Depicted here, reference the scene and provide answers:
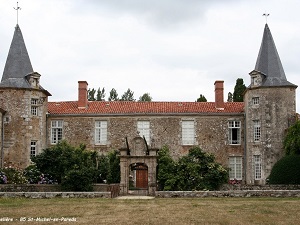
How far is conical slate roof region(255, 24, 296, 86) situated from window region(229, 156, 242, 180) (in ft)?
17.8

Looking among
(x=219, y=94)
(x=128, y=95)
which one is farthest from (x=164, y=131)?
(x=128, y=95)

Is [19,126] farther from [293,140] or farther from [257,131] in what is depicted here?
[293,140]

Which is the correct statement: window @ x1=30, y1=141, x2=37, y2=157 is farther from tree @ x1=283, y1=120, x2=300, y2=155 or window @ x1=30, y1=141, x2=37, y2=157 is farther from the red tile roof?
tree @ x1=283, y1=120, x2=300, y2=155

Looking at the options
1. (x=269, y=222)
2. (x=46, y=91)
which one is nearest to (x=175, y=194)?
(x=269, y=222)

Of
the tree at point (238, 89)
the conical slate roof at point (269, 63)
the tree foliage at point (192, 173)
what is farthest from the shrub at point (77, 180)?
the tree at point (238, 89)

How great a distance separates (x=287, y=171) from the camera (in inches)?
1183

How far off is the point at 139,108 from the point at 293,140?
10.8 m

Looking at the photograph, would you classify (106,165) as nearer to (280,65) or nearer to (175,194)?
(175,194)

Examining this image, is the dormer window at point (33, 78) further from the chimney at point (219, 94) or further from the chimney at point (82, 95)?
the chimney at point (219, 94)

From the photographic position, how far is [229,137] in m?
35.6

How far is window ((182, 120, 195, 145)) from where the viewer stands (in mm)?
35812

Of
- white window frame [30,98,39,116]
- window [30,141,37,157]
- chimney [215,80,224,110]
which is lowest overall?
window [30,141,37,157]

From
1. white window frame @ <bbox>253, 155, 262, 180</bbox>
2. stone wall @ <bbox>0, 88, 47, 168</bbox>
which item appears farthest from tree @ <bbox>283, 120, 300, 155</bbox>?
stone wall @ <bbox>0, 88, 47, 168</bbox>

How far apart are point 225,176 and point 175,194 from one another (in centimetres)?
546
